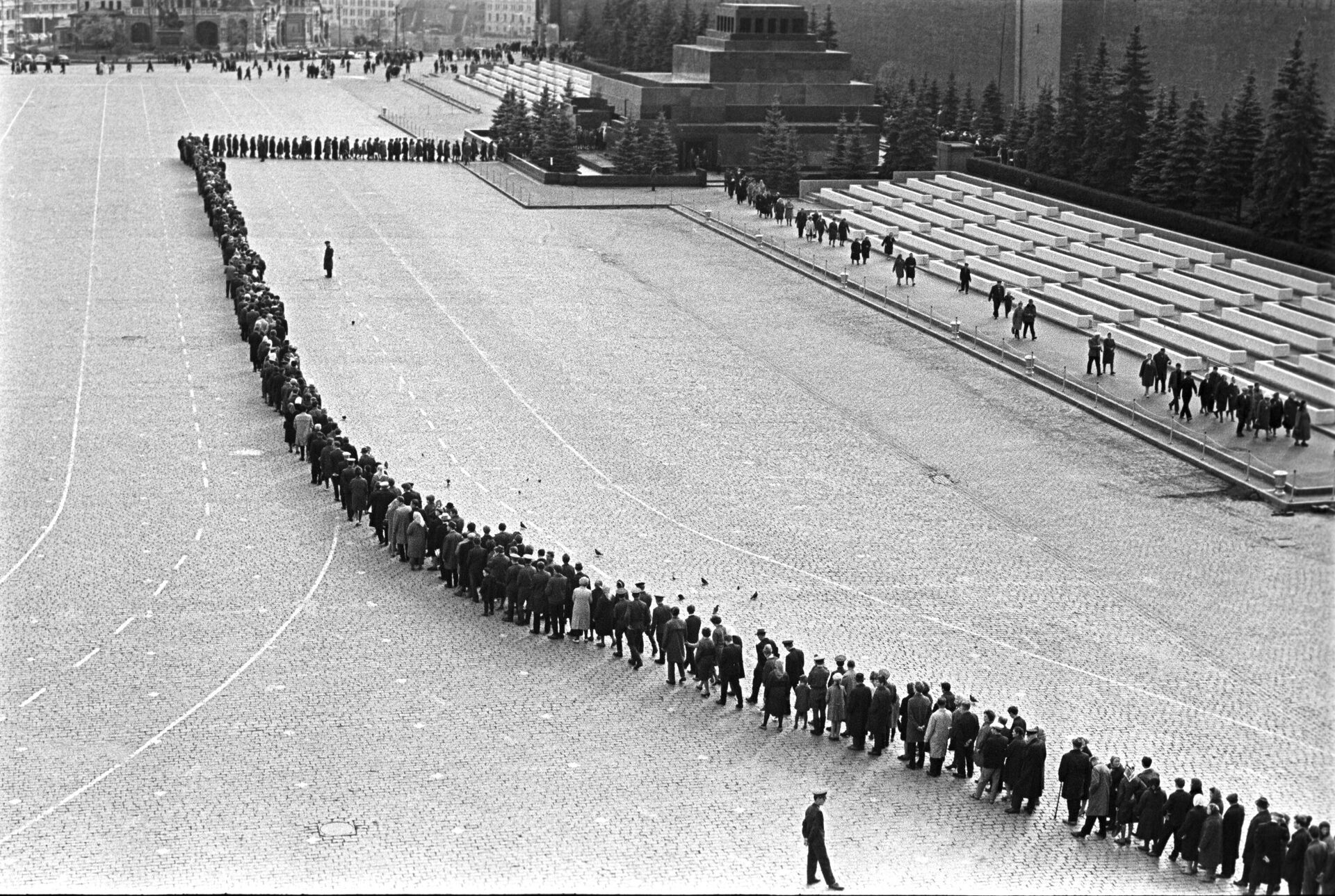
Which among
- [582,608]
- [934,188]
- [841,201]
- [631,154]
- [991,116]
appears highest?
[991,116]

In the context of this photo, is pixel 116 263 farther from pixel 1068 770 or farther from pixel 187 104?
pixel 187 104

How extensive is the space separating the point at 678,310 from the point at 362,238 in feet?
34.0

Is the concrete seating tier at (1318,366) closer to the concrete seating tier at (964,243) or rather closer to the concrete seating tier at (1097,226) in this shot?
the concrete seating tier at (1097,226)

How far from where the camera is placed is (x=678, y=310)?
3812cm

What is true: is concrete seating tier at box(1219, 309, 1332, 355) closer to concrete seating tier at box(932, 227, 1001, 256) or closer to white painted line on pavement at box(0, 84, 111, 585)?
concrete seating tier at box(932, 227, 1001, 256)

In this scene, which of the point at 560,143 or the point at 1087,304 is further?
the point at 560,143

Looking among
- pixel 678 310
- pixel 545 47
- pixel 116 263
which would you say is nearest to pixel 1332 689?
pixel 678 310

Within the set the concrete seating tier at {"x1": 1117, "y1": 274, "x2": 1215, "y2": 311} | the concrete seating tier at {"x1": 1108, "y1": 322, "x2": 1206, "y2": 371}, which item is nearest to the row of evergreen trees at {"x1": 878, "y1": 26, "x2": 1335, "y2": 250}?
the concrete seating tier at {"x1": 1117, "y1": 274, "x2": 1215, "y2": 311}

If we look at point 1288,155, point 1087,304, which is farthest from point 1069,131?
point 1087,304

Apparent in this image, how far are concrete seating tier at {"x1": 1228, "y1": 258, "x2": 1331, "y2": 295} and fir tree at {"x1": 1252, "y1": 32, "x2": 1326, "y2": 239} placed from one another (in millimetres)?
1300

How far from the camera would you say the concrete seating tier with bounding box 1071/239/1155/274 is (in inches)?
1603

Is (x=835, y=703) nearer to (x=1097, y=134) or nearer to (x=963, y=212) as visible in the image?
(x=963, y=212)

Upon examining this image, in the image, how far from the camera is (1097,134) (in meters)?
48.3

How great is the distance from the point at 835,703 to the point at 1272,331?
2014 cm
